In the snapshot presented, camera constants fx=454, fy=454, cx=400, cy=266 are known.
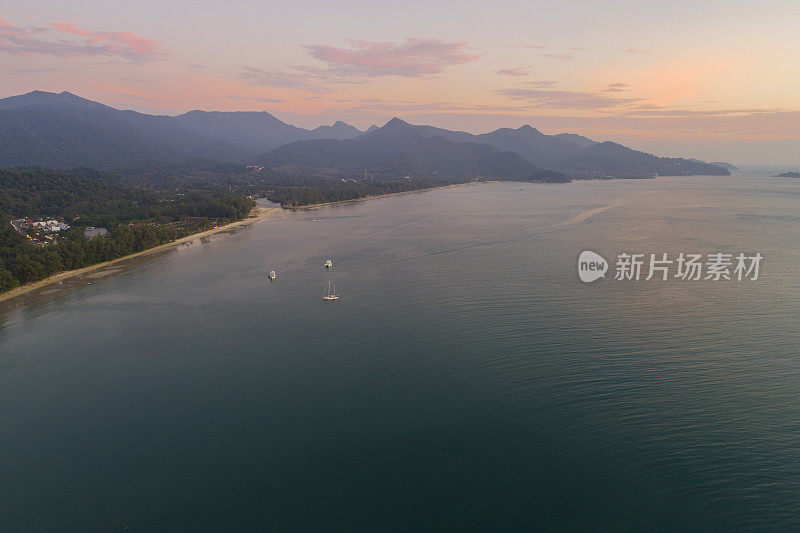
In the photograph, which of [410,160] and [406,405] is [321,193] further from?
[410,160]

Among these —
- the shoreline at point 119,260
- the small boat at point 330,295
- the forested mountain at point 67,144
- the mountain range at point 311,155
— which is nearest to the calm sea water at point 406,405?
the small boat at point 330,295

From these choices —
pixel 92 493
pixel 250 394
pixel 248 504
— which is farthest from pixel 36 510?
pixel 250 394

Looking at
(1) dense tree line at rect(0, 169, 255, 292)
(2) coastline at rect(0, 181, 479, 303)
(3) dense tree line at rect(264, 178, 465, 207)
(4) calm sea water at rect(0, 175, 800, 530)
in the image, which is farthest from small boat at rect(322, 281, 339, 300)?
(3) dense tree line at rect(264, 178, 465, 207)

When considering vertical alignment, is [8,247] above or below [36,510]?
above

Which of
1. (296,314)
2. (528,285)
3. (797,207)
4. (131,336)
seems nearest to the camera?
(131,336)

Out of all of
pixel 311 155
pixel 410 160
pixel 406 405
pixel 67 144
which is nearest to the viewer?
pixel 406 405

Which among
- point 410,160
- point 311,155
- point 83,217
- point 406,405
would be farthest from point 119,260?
point 311,155

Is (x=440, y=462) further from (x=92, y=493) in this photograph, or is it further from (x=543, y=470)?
(x=92, y=493)

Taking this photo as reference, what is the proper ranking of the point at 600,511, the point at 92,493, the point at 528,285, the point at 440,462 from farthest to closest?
the point at 528,285, the point at 440,462, the point at 92,493, the point at 600,511
